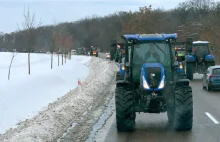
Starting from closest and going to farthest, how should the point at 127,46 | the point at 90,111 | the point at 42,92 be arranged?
1. the point at 127,46
2. the point at 90,111
3. the point at 42,92

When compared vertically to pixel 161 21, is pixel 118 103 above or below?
below

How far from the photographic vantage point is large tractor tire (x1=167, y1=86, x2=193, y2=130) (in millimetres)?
11930

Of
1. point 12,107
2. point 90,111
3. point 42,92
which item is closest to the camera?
point 90,111

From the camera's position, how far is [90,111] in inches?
672

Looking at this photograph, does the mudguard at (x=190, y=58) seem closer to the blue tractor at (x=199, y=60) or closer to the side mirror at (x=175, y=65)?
the blue tractor at (x=199, y=60)

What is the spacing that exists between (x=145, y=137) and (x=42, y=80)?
2139 cm

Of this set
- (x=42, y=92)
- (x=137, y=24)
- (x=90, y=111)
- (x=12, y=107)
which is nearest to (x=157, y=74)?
(x=90, y=111)

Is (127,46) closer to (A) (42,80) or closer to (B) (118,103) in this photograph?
(B) (118,103)

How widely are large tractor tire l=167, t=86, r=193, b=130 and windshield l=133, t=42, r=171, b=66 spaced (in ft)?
3.52

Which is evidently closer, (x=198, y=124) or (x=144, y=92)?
(x=144, y=92)

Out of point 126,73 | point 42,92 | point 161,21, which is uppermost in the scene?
point 161,21

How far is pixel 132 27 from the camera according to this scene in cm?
6612

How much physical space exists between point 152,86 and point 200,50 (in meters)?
24.9

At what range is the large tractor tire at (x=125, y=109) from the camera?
12.1m
